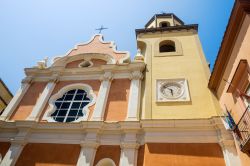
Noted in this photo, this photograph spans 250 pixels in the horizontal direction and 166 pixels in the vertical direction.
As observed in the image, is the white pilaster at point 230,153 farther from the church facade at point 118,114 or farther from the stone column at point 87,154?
the stone column at point 87,154

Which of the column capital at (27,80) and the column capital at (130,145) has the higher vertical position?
the column capital at (27,80)

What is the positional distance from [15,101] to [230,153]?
9.50 m

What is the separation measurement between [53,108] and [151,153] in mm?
5271

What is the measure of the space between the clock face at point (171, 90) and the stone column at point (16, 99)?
271 inches

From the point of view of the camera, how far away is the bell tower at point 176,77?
9367 mm

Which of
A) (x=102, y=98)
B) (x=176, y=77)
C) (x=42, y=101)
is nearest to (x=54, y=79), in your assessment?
(x=42, y=101)

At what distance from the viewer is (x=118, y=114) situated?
9.81 metres

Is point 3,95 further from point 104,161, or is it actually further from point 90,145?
point 104,161

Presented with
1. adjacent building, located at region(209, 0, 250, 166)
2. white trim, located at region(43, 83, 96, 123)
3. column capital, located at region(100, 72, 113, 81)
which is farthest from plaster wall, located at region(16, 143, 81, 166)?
adjacent building, located at region(209, 0, 250, 166)

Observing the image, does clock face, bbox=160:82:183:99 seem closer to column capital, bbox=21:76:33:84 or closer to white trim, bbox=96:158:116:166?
white trim, bbox=96:158:116:166

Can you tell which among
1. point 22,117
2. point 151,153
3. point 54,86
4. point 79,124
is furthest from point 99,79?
point 151,153

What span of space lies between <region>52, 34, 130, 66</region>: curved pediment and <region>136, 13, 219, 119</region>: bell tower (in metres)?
1.64

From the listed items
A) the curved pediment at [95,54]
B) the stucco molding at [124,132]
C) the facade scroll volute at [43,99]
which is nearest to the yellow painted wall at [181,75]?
the stucco molding at [124,132]

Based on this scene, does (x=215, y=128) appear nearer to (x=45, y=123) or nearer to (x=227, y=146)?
(x=227, y=146)
